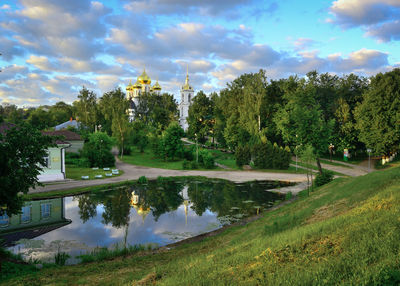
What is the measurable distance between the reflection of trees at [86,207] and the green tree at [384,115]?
3928cm

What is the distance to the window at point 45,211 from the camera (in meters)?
20.7

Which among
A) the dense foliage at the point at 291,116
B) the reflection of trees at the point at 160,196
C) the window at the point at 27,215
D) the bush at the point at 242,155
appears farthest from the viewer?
the bush at the point at 242,155

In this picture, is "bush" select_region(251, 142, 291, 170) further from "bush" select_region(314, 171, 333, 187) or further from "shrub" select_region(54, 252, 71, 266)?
"shrub" select_region(54, 252, 71, 266)

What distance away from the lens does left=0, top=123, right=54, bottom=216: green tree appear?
1177 cm

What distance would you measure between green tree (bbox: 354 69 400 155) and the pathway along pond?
839 inches

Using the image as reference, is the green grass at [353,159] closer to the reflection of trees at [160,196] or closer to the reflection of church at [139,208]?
the reflection of trees at [160,196]

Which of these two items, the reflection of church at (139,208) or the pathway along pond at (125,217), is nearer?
the pathway along pond at (125,217)

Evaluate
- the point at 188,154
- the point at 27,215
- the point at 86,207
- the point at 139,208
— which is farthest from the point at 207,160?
the point at 27,215

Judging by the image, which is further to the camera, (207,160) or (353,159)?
→ (353,159)

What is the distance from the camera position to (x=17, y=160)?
477 inches

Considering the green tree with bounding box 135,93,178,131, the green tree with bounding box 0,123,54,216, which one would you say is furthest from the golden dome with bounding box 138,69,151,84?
the green tree with bounding box 0,123,54,216

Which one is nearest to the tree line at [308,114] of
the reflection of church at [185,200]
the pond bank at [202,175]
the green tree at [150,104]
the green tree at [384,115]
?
the green tree at [384,115]

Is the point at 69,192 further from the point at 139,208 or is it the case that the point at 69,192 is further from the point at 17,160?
the point at 17,160

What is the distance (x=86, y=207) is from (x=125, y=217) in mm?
4557
